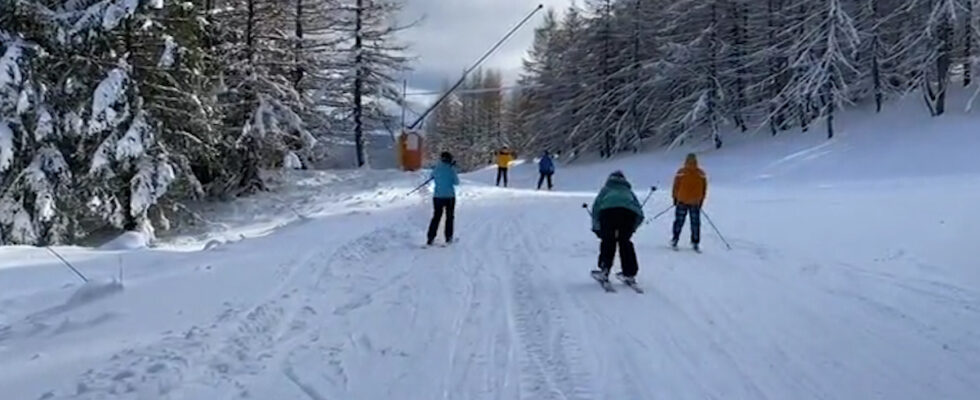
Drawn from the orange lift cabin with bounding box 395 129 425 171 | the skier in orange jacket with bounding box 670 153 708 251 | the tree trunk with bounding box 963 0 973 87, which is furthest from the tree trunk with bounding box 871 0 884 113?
the skier in orange jacket with bounding box 670 153 708 251

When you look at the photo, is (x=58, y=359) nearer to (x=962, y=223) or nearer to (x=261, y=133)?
(x=962, y=223)

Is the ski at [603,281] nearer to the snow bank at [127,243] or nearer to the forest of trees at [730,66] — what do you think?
the snow bank at [127,243]

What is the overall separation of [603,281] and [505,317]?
2.02m

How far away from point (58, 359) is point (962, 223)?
13.4m

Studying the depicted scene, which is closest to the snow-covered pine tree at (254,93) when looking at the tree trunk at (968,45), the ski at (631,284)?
the ski at (631,284)

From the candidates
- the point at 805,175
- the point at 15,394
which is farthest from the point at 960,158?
the point at 15,394

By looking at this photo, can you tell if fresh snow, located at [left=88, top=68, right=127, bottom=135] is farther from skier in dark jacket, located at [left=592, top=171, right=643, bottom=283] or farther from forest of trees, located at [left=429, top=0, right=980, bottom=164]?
forest of trees, located at [left=429, top=0, right=980, bottom=164]

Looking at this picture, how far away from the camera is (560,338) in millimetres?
6355

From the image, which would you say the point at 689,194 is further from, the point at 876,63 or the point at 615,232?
the point at 876,63

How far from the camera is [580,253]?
38.7 ft

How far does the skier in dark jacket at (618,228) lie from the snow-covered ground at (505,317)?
0.29m

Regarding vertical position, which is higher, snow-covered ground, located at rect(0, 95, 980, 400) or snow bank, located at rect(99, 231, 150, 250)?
snow-covered ground, located at rect(0, 95, 980, 400)

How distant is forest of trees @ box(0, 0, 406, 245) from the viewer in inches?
686

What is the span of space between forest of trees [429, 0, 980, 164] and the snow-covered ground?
67.9 feet
